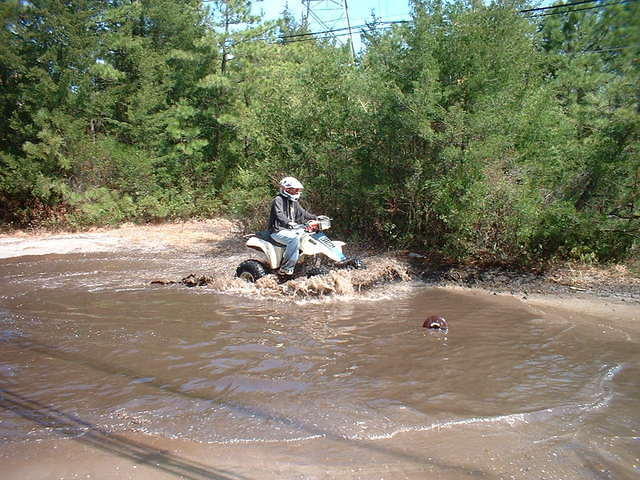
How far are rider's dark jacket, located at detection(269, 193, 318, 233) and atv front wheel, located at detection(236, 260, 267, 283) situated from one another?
69 centimetres

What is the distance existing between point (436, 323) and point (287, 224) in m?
3.35

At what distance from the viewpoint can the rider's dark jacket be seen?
347 inches

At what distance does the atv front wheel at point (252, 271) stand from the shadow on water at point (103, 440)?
15.6 ft

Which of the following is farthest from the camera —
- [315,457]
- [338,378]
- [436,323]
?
[436,323]

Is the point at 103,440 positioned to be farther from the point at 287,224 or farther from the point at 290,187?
the point at 290,187

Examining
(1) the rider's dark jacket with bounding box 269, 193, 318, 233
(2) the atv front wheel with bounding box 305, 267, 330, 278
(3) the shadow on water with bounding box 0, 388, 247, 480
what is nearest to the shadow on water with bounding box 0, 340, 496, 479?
(3) the shadow on water with bounding box 0, 388, 247, 480

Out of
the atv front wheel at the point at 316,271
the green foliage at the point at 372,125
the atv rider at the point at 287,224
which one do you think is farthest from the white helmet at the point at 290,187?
the green foliage at the point at 372,125

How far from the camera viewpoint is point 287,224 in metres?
8.79

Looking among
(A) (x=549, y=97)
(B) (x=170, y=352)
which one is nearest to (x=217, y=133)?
(A) (x=549, y=97)

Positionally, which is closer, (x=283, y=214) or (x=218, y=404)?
(x=218, y=404)

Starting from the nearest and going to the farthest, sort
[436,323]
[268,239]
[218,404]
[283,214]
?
[218,404]
[436,323]
[283,214]
[268,239]

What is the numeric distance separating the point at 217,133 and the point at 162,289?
12.3 metres

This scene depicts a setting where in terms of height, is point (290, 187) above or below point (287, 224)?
above

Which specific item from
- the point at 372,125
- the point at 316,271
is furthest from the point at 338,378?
the point at 372,125
